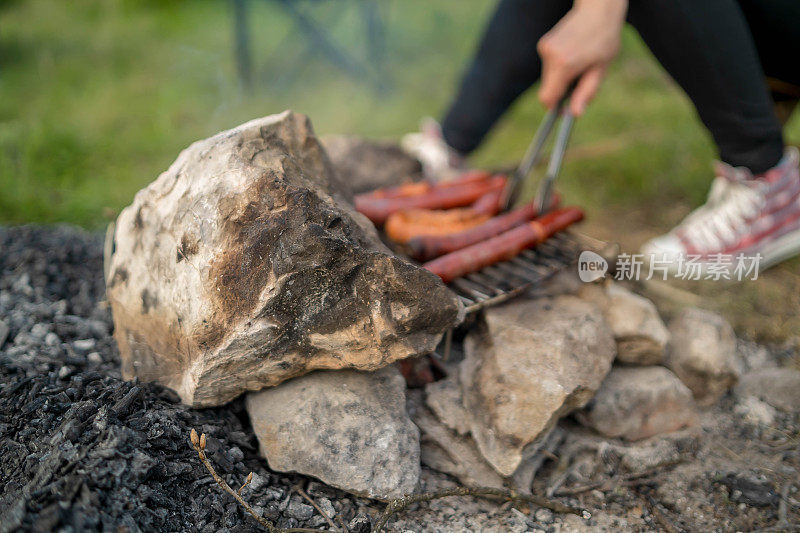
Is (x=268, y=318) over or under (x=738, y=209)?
over

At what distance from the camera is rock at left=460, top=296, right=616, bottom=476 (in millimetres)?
1803

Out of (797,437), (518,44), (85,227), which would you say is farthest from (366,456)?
(85,227)

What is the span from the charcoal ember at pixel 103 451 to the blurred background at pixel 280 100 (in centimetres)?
160

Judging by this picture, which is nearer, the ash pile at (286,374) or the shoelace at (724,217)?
the ash pile at (286,374)

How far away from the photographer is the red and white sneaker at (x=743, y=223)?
10.2 ft

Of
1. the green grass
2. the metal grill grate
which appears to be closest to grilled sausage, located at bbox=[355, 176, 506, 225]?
→ the metal grill grate

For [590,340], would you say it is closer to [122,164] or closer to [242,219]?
[242,219]

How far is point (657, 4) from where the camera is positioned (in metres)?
2.27

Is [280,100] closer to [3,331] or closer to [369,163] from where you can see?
[369,163]

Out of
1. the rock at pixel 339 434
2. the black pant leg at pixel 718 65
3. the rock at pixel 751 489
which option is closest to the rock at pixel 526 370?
the rock at pixel 339 434

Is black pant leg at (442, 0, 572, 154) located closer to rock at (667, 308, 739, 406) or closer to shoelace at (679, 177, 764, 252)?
shoelace at (679, 177, 764, 252)

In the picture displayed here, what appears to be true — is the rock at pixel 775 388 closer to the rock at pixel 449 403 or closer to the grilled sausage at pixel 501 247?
the grilled sausage at pixel 501 247

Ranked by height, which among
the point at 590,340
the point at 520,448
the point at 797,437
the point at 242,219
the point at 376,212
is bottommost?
the point at 797,437

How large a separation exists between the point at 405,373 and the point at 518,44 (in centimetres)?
192
